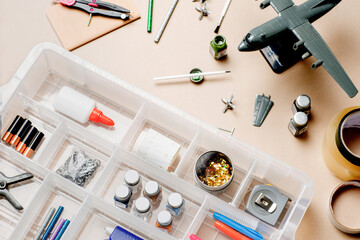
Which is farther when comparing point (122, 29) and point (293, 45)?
point (122, 29)

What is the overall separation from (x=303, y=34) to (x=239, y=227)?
0.63 meters

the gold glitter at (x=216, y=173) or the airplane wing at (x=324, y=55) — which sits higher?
the airplane wing at (x=324, y=55)

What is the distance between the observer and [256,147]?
1772mm

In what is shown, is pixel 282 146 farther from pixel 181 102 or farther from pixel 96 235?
pixel 96 235

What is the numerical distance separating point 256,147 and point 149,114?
364 millimetres

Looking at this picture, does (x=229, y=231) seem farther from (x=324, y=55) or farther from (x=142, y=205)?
(x=324, y=55)

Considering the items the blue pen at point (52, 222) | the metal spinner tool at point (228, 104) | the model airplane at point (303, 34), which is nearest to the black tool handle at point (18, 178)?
the blue pen at point (52, 222)

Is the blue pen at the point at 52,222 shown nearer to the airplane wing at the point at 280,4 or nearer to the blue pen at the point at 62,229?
the blue pen at the point at 62,229

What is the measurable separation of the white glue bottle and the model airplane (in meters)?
0.50

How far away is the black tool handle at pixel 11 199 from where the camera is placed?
66.2 inches

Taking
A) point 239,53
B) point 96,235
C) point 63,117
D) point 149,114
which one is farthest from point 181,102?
point 96,235

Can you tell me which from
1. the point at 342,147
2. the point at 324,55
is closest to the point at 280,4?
the point at 324,55

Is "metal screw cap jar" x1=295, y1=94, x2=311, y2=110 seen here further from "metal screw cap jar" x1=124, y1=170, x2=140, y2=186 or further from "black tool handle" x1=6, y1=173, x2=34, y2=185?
"black tool handle" x1=6, y1=173, x2=34, y2=185

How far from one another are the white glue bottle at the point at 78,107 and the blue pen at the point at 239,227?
46 centimetres
